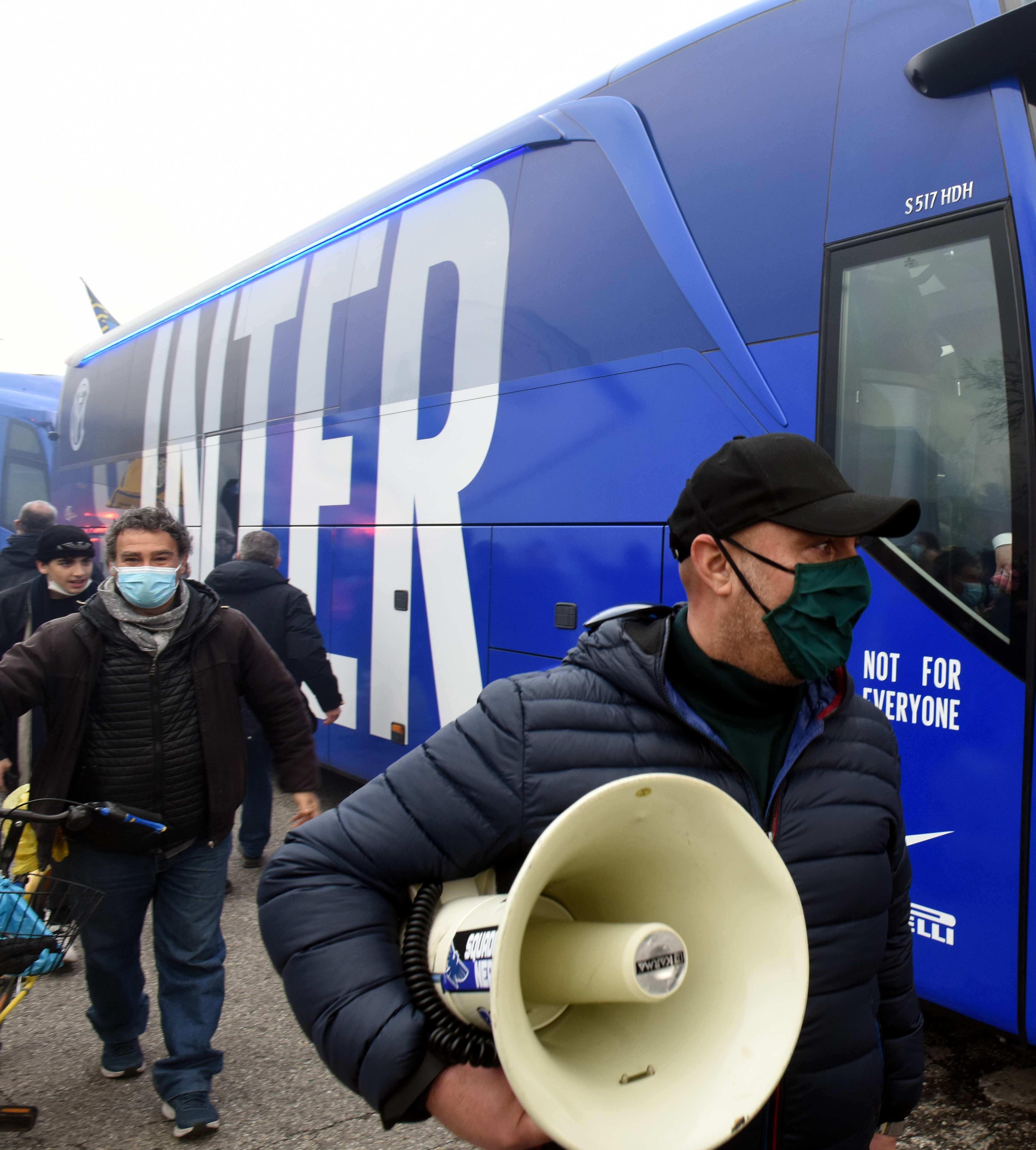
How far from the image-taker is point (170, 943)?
3051 millimetres

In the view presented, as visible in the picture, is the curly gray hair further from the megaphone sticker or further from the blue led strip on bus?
the blue led strip on bus

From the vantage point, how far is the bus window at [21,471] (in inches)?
508

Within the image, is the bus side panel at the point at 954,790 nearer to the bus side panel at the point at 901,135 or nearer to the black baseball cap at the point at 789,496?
the bus side panel at the point at 901,135

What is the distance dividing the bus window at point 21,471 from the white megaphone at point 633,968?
1341 cm

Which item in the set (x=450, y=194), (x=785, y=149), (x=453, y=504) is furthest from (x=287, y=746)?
(x=450, y=194)

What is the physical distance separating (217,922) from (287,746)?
596 mm

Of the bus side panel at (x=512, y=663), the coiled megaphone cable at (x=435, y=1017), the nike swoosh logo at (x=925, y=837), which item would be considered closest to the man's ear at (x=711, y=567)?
the coiled megaphone cable at (x=435, y=1017)

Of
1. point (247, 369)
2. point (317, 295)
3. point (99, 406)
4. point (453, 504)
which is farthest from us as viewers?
point (99, 406)

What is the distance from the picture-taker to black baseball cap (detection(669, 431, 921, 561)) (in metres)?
1.44

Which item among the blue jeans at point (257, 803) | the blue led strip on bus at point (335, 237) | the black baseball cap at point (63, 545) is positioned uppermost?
the blue led strip on bus at point (335, 237)

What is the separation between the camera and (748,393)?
3.50 m

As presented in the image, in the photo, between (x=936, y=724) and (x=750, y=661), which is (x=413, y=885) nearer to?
(x=750, y=661)

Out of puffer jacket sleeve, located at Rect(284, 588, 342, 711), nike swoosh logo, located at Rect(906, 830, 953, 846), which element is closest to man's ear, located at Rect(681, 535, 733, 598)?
nike swoosh logo, located at Rect(906, 830, 953, 846)

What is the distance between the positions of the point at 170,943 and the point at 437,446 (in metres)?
2.80
